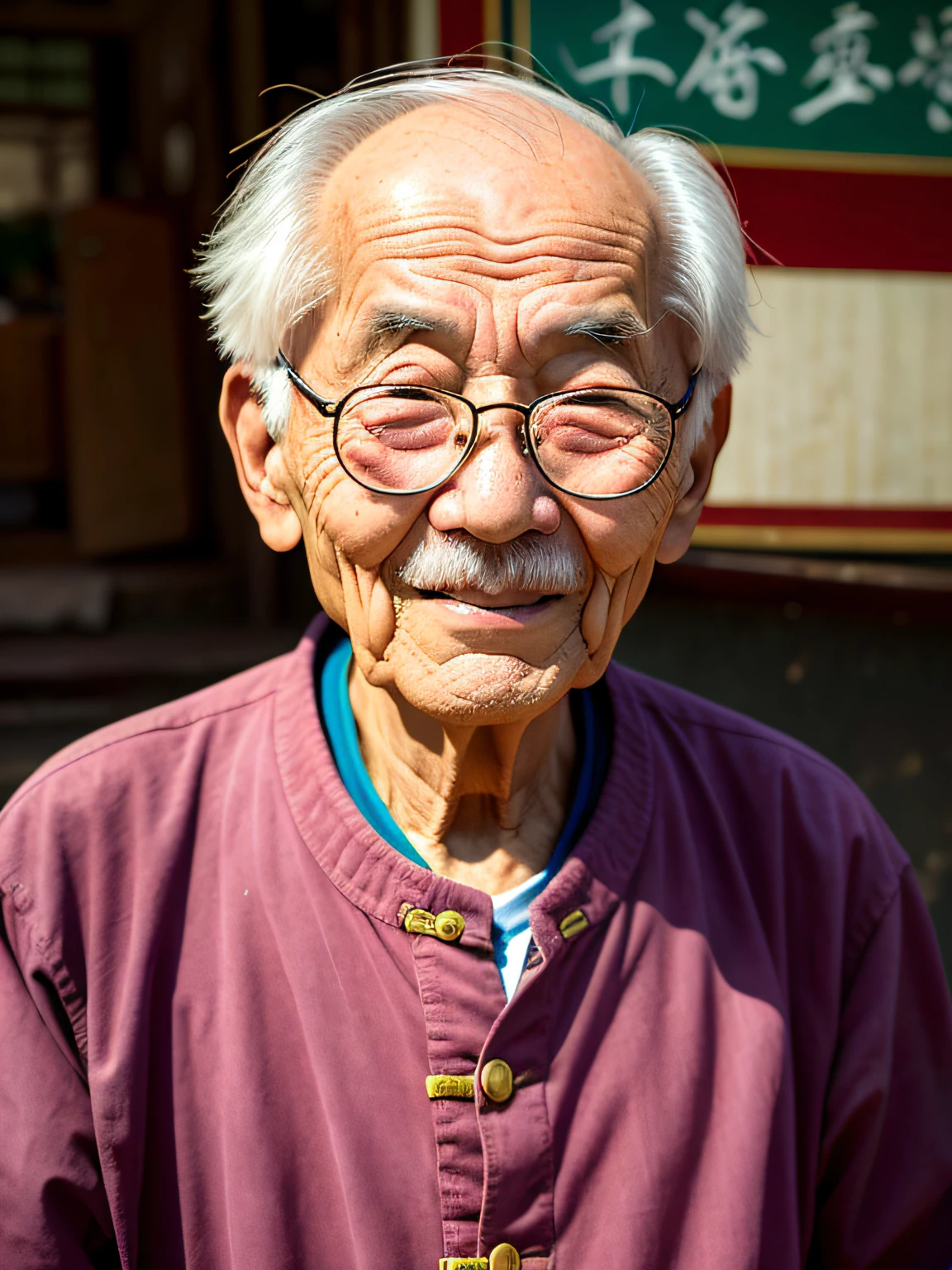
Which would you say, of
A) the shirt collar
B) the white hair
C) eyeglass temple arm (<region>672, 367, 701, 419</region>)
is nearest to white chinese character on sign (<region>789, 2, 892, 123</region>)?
the white hair

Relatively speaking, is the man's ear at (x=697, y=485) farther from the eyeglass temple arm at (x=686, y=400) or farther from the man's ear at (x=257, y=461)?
the man's ear at (x=257, y=461)

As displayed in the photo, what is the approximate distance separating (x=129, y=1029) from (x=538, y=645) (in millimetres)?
664

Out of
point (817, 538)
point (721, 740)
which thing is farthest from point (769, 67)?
point (721, 740)

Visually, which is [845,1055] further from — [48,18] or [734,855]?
[48,18]

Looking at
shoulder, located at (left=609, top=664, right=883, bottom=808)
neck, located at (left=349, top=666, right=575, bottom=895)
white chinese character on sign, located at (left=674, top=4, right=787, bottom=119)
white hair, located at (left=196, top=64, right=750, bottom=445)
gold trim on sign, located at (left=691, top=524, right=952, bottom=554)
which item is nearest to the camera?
white hair, located at (left=196, top=64, right=750, bottom=445)

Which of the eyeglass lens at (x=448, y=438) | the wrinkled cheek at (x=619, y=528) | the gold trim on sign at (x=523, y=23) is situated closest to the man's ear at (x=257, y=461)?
the eyeglass lens at (x=448, y=438)

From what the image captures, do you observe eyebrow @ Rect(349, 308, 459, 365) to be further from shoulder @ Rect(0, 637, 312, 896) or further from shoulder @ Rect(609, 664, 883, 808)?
shoulder @ Rect(609, 664, 883, 808)

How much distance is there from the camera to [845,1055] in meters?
1.55

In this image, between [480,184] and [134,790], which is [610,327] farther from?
[134,790]

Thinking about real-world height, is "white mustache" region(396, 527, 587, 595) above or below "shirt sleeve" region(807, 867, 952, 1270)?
above

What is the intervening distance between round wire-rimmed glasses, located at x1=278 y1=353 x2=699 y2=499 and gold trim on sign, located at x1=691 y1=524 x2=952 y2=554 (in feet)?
7.25

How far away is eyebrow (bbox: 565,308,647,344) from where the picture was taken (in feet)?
4.31

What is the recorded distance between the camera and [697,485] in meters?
1.59

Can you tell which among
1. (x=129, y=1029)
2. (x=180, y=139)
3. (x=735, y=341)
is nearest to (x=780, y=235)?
(x=735, y=341)
